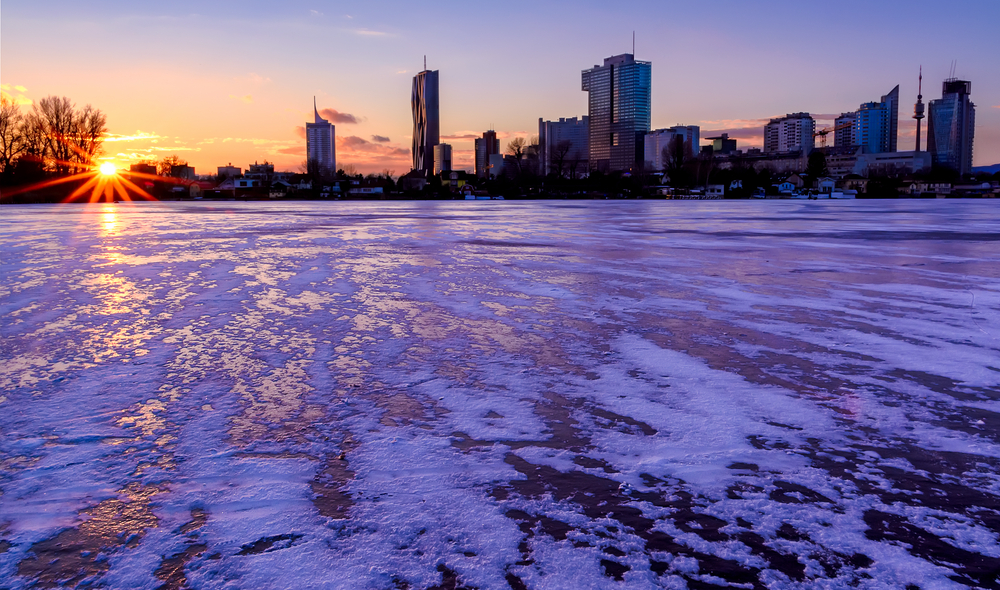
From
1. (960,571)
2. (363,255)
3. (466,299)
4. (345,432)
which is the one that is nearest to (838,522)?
(960,571)

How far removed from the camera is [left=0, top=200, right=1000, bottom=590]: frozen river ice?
1.90 meters

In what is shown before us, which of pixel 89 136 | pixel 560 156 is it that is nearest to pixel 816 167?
pixel 560 156

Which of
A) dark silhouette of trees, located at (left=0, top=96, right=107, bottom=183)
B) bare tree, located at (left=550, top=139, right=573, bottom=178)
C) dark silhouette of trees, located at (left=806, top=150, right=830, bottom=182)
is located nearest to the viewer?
dark silhouette of trees, located at (left=0, top=96, right=107, bottom=183)

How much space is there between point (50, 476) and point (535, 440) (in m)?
1.80

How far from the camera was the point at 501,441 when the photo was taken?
277 centimetres

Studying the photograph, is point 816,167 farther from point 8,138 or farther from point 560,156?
point 8,138

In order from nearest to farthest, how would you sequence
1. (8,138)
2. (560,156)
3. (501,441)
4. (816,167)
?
(501,441) → (8,138) → (816,167) → (560,156)

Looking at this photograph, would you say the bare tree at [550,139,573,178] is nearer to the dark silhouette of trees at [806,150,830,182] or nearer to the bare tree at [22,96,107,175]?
the dark silhouette of trees at [806,150,830,182]

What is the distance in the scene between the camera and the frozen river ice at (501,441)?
6.25 feet

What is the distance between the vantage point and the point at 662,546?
196 centimetres

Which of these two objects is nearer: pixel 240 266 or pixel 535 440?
pixel 535 440

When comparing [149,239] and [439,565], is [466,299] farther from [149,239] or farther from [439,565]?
[149,239]

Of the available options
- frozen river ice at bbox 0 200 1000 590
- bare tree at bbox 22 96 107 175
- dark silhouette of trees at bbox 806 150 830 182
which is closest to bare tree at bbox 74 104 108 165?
bare tree at bbox 22 96 107 175

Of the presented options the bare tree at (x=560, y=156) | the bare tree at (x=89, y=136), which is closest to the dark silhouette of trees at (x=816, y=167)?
the bare tree at (x=560, y=156)
